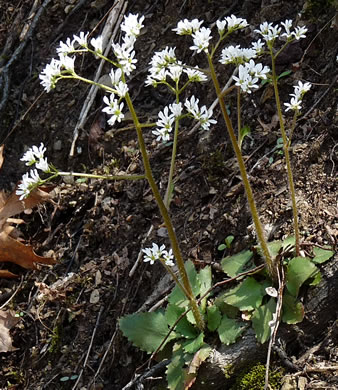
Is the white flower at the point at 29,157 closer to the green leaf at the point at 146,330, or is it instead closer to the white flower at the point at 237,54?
the white flower at the point at 237,54

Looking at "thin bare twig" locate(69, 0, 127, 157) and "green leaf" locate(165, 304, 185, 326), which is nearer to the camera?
"green leaf" locate(165, 304, 185, 326)

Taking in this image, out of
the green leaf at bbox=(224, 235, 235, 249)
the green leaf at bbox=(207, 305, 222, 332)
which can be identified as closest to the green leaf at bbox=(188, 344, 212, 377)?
the green leaf at bbox=(207, 305, 222, 332)

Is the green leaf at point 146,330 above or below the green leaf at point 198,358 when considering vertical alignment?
above

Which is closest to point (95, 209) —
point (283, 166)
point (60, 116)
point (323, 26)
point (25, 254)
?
point (25, 254)

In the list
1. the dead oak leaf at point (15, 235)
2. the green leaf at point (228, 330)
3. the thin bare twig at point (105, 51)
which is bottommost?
the green leaf at point (228, 330)

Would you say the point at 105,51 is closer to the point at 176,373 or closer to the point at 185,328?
the point at 185,328

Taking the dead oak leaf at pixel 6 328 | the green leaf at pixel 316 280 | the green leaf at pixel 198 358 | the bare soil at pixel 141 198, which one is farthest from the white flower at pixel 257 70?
the dead oak leaf at pixel 6 328

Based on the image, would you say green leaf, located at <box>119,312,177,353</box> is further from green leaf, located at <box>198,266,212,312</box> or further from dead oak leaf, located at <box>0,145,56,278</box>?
dead oak leaf, located at <box>0,145,56,278</box>
